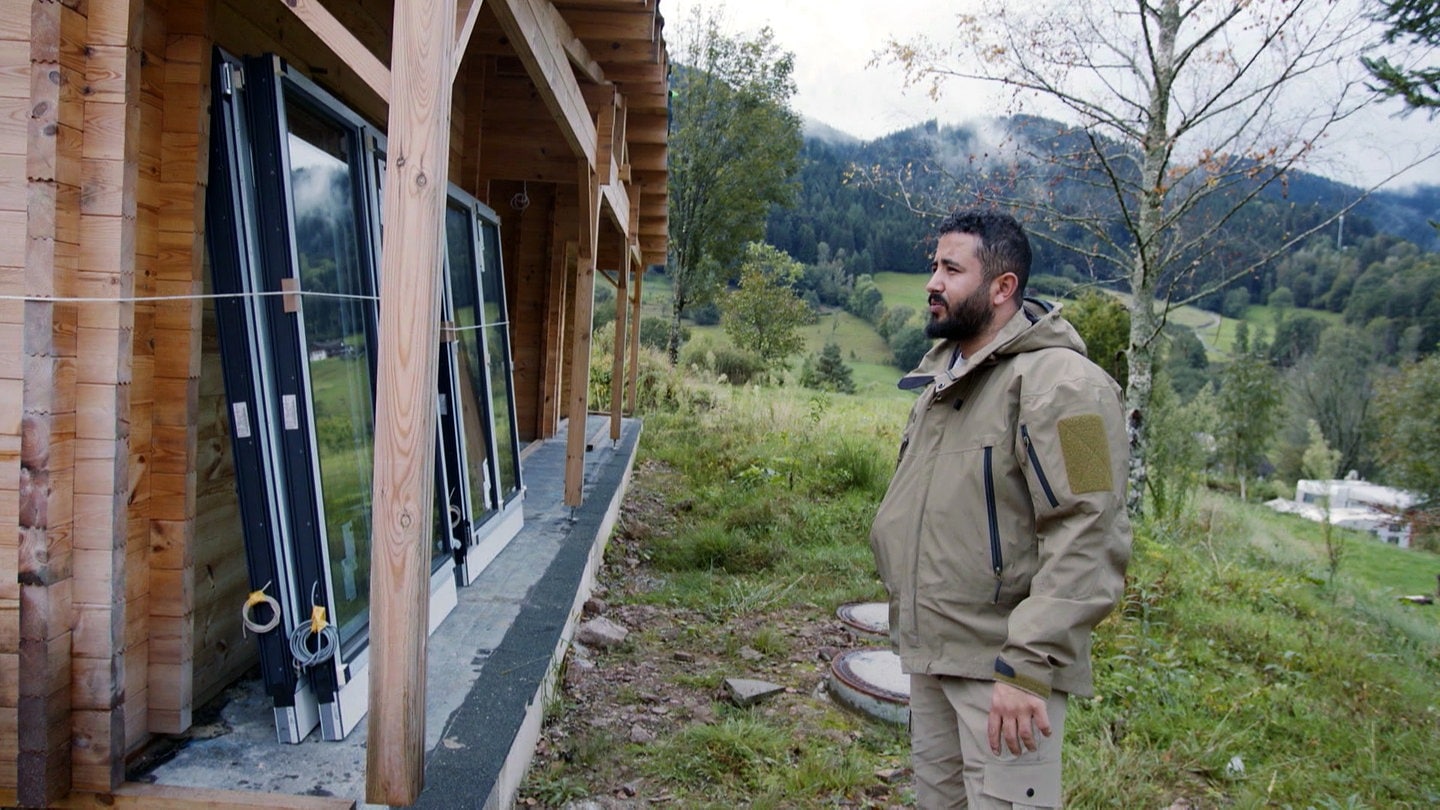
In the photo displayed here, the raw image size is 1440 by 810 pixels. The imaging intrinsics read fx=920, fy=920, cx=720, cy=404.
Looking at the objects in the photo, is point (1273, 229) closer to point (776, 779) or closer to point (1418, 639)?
point (1418, 639)

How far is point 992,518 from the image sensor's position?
2148 millimetres

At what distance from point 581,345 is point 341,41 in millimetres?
4606

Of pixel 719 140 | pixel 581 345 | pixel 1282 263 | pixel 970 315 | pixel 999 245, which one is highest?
pixel 1282 263

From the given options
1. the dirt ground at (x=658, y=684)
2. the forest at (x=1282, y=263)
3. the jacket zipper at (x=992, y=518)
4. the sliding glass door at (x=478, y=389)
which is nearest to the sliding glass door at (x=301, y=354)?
the dirt ground at (x=658, y=684)

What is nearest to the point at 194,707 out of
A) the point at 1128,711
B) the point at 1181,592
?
the point at 1128,711

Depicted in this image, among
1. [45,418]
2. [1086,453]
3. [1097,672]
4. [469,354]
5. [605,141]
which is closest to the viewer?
[1086,453]

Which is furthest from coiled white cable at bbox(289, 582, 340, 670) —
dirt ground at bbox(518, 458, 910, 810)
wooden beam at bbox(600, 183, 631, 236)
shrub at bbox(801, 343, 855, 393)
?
shrub at bbox(801, 343, 855, 393)

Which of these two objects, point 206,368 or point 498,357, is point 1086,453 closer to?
point 206,368

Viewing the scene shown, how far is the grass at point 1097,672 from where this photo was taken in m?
3.80

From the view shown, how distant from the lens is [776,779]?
3.69m

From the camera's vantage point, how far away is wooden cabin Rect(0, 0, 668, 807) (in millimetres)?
2279

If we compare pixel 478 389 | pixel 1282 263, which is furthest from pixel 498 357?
pixel 1282 263

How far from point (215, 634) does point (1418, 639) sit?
Answer: 958 centimetres

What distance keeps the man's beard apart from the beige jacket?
Answer: 0.09 m
